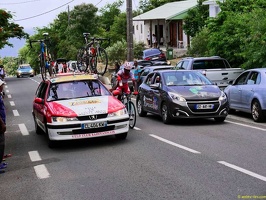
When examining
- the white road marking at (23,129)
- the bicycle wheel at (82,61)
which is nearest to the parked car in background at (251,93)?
the bicycle wheel at (82,61)

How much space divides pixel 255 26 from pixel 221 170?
1315 cm

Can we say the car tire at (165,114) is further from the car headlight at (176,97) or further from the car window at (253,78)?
the car window at (253,78)

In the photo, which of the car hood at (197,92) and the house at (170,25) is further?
the house at (170,25)

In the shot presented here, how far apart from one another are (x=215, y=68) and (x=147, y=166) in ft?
41.4

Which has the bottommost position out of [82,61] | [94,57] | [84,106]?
[84,106]

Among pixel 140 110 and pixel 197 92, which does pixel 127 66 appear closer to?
pixel 197 92

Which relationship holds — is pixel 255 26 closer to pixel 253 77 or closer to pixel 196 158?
pixel 253 77

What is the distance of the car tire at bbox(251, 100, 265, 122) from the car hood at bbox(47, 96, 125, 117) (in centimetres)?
490

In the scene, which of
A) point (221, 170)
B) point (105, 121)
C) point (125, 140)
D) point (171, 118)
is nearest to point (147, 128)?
point (171, 118)

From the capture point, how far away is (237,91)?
16594mm

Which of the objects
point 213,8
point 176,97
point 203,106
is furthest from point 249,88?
point 213,8

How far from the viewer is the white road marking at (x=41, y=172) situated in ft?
28.8

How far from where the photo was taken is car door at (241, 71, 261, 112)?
15372mm

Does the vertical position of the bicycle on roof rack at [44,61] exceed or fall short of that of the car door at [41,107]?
it exceeds it
